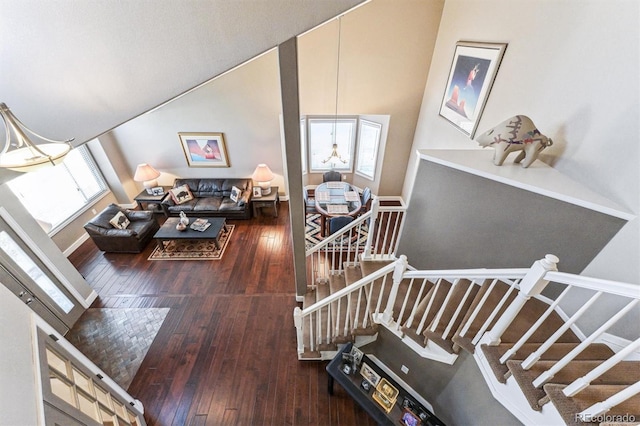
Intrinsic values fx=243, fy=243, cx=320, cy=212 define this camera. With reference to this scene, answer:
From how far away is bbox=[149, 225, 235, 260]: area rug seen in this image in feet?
15.5

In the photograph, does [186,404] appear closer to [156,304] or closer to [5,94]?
[156,304]

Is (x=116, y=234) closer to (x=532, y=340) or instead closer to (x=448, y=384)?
(x=448, y=384)

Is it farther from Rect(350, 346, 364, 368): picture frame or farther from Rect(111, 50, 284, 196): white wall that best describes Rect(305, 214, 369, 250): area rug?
Rect(350, 346, 364, 368): picture frame

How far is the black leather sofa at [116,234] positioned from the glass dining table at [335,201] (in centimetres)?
355

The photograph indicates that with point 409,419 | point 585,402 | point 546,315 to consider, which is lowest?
point 409,419

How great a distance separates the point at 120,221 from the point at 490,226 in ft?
20.5

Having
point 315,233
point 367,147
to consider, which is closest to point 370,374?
point 315,233

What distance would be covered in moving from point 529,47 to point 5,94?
412 centimetres

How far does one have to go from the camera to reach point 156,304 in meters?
3.87

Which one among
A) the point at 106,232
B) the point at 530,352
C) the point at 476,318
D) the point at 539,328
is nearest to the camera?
the point at 530,352

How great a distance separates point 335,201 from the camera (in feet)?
17.3

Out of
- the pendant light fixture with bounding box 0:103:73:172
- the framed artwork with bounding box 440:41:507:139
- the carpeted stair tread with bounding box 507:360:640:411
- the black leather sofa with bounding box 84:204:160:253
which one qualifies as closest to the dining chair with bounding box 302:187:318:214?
the framed artwork with bounding box 440:41:507:139

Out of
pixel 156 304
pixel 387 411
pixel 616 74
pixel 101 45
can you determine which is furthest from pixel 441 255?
pixel 156 304

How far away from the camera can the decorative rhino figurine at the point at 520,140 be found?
6.70 ft
